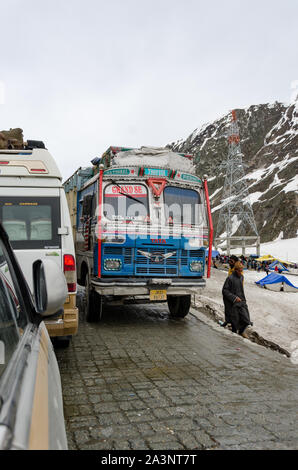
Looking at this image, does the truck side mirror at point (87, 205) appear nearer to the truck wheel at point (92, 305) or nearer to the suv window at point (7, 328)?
the truck wheel at point (92, 305)

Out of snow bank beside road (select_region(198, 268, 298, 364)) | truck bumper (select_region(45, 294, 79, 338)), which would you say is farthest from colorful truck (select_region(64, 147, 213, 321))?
snow bank beside road (select_region(198, 268, 298, 364))

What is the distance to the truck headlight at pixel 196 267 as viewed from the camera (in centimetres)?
828

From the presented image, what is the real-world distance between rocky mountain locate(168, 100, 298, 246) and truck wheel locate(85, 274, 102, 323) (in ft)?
134

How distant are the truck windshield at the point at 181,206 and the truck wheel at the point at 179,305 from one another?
5.66ft

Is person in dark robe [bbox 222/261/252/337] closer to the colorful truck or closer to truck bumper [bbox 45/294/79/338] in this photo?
the colorful truck

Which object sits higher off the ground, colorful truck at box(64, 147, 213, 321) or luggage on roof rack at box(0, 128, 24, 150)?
luggage on roof rack at box(0, 128, 24, 150)

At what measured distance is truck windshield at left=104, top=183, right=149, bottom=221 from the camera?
800 centimetres

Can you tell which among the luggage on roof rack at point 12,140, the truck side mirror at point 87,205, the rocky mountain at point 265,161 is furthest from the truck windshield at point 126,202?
the rocky mountain at point 265,161

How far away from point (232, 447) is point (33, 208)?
3.82 m

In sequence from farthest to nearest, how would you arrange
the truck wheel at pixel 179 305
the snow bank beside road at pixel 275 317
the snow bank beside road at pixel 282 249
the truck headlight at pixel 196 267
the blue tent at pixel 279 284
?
the snow bank beside road at pixel 282 249
the blue tent at pixel 279 284
the snow bank beside road at pixel 275 317
the truck wheel at pixel 179 305
the truck headlight at pixel 196 267

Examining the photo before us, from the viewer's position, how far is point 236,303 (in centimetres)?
855

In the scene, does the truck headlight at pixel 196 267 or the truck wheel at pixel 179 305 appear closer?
the truck headlight at pixel 196 267

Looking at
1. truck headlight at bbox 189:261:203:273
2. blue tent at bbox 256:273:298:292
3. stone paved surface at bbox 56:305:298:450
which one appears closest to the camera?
stone paved surface at bbox 56:305:298:450

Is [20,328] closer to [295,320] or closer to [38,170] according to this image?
[38,170]
